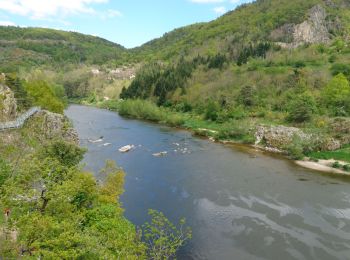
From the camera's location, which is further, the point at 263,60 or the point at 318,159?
the point at 263,60

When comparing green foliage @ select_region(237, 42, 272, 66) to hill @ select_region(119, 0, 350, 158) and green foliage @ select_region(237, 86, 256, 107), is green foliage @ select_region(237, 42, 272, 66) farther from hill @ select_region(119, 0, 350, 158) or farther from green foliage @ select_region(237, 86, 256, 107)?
green foliage @ select_region(237, 86, 256, 107)

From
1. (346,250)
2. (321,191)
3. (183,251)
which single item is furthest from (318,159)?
(183,251)

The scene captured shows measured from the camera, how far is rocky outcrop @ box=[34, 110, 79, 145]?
210 ft

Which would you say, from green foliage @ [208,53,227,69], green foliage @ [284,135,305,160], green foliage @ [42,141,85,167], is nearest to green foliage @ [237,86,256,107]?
green foliage @ [284,135,305,160]

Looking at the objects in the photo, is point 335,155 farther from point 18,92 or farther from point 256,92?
point 18,92

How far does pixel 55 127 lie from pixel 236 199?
121ft

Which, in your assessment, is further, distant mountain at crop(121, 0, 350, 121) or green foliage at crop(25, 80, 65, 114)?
distant mountain at crop(121, 0, 350, 121)

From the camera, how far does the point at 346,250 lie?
3509 centimetres

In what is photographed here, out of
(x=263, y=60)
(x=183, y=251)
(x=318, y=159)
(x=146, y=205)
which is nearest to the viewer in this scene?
(x=183, y=251)

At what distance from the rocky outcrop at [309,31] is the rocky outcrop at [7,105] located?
145568mm

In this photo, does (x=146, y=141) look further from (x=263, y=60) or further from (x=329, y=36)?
(x=329, y=36)

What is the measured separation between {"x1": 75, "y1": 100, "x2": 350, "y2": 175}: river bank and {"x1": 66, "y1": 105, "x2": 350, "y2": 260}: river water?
4196 millimetres

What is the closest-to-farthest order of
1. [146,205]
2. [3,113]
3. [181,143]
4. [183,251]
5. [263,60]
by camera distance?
1. [183,251]
2. [146,205]
3. [3,113]
4. [181,143]
5. [263,60]

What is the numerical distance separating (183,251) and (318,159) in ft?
140
